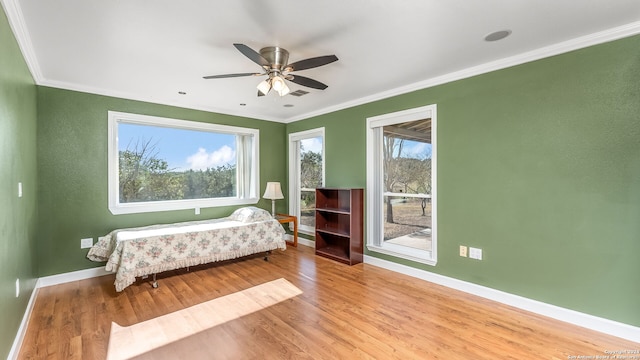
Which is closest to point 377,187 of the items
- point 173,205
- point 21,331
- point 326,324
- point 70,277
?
point 326,324

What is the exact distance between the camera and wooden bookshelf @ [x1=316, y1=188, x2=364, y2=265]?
4.16 meters

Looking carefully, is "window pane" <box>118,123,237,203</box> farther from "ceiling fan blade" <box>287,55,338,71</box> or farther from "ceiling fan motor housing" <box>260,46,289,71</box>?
"ceiling fan blade" <box>287,55,338,71</box>

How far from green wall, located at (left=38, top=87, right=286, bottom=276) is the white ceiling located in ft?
1.04

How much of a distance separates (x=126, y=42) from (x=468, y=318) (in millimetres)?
3904

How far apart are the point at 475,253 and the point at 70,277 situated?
488 centimetres

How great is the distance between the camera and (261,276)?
3682mm

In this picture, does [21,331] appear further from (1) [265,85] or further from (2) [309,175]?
(2) [309,175]

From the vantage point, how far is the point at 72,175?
139 inches

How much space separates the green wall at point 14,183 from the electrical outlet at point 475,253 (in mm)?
3911

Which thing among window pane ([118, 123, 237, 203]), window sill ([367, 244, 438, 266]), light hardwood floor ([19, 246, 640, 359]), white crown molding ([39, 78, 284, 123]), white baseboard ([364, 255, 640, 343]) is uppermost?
white crown molding ([39, 78, 284, 123])

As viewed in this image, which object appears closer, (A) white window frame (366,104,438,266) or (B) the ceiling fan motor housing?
(B) the ceiling fan motor housing

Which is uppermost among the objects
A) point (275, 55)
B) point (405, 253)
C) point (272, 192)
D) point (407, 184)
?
point (275, 55)

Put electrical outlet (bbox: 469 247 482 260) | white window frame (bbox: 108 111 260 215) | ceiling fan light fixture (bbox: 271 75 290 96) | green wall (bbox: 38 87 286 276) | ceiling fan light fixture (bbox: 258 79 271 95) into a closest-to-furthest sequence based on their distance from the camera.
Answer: ceiling fan light fixture (bbox: 271 75 290 96) < ceiling fan light fixture (bbox: 258 79 271 95) < electrical outlet (bbox: 469 247 482 260) < green wall (bbox: 38 87 286 276) < white window frame (bbox: 108 111 260 215)

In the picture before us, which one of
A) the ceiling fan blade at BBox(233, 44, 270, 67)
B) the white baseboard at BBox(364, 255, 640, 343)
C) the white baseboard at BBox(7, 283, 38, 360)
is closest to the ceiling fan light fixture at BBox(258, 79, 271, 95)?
the ceiling fan blade at BBox(233, 44, 270, 67)
